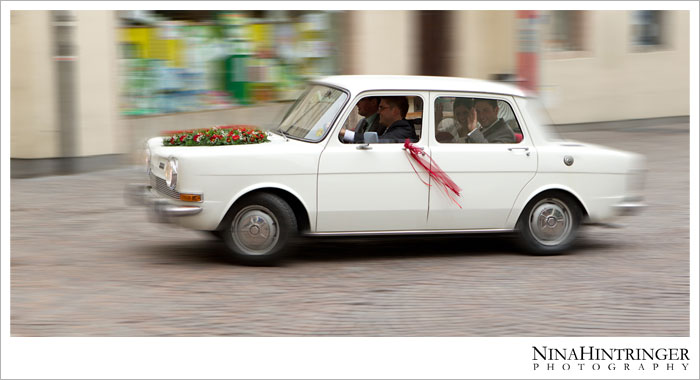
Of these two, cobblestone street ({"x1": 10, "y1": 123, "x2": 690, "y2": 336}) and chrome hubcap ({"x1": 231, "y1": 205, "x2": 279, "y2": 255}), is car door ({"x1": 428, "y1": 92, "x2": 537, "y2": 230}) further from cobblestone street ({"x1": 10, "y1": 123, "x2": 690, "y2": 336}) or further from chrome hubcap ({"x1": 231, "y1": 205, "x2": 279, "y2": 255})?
chrome hubcap ({"x1": 231, "y1": 205, "x2": 279, "y2": 255})

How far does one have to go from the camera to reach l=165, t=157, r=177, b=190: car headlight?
724 centimetres

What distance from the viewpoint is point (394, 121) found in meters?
7.92

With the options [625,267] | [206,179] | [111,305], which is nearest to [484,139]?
[625,267]

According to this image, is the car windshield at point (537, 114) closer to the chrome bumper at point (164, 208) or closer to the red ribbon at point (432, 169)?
the red ribbon at point (432, 169)

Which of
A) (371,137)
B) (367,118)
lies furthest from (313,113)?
(371,137)

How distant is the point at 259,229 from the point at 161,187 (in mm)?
881

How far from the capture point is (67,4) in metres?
12.5

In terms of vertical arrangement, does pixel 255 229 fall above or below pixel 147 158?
below

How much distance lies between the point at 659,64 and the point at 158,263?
14916 mm

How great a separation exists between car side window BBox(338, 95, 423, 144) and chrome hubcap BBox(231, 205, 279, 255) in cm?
105

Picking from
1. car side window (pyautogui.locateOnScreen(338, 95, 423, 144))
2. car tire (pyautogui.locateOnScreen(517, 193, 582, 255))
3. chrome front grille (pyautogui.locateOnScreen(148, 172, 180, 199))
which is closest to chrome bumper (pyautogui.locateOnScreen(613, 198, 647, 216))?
car tire (pyautogui.locateOnScreen(517, 193, 582, 255))

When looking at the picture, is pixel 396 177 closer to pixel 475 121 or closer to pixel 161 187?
pixel 475 121

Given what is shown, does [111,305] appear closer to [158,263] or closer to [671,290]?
[158,263]

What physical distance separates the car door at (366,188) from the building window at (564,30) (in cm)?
1157
